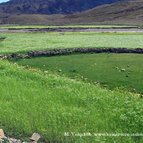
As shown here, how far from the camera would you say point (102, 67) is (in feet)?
128

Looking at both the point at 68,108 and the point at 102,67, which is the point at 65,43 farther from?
the point at 68,108

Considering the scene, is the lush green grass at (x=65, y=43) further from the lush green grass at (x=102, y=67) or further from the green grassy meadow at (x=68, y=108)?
the green grassy meadow at (x=68, y=108)

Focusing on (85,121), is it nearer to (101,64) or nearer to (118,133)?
(118,133)

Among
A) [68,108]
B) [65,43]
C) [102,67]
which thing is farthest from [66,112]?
[65,43]

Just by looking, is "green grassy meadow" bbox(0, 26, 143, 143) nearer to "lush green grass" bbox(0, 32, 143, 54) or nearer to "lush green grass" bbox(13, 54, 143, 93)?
"lush green grass" bbox(13, 54, 143, 93)

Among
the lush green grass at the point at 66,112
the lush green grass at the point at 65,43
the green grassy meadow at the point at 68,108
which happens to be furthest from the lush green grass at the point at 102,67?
the lush green grass at the point at 65,43

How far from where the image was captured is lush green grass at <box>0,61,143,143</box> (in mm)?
19594

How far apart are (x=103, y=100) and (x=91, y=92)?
222cm

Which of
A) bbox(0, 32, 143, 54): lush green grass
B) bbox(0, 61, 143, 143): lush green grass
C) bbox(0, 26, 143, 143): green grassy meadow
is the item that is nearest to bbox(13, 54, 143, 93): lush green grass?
bbox(0, 26, 143, 143): green grassy meadow

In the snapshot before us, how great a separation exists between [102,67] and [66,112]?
18176mm

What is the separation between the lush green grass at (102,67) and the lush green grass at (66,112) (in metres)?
5.94

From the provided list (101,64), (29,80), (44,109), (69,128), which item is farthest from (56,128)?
(101,64)

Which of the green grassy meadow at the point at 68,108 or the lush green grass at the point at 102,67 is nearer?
the green grassy meadow at the point at 68,108

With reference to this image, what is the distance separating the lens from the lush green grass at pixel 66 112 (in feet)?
64.3
